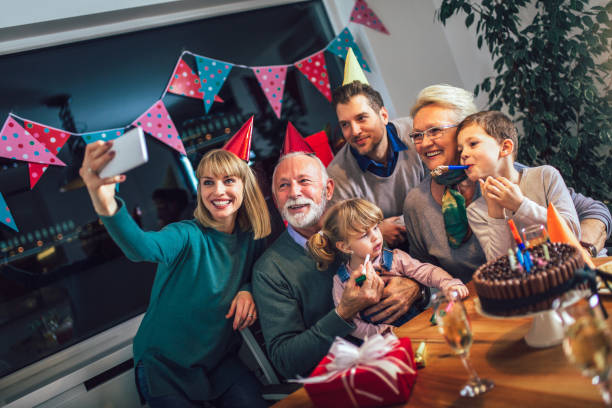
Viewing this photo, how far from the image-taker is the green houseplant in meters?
2.64

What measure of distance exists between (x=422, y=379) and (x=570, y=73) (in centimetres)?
239

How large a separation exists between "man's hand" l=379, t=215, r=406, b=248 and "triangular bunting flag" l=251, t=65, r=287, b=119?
1251 mm

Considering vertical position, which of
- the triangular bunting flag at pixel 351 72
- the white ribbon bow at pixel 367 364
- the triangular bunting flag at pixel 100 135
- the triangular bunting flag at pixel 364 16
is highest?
the triangular bunting flag at pixel 364 16

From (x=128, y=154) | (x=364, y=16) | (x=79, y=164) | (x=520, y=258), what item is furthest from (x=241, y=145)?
(x=364, y=16)

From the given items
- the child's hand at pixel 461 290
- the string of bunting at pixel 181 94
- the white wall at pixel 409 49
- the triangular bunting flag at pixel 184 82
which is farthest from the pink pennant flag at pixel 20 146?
the child's hand at pixel 461 290

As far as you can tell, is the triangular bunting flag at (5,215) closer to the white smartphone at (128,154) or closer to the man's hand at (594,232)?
the white smartphone at (128,154)

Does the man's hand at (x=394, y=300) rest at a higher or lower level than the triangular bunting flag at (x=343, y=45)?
lower

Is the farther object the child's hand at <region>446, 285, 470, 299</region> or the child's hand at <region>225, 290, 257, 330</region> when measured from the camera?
the child's hand at <region>225, 290, 257, 330</region>

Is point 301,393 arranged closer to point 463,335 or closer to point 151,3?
point 463,335

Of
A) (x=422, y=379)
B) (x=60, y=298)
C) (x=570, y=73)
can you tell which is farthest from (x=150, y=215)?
(x=570, y=73)

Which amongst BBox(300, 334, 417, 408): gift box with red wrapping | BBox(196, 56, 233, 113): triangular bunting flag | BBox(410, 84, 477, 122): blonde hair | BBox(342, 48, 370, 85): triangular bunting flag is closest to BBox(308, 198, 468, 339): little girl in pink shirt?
BBox(300, 334, 417, 408): gift box with red wrapping

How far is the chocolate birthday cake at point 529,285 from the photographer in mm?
1066

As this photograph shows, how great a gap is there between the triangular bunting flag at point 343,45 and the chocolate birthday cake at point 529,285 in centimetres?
245

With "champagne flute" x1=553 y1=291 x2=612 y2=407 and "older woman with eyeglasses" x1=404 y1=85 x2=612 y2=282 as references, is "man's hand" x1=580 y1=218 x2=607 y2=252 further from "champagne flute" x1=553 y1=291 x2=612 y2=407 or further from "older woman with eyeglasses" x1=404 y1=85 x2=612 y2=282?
"champagne flute" x1=553 y1=291 x2=612 y2=407
